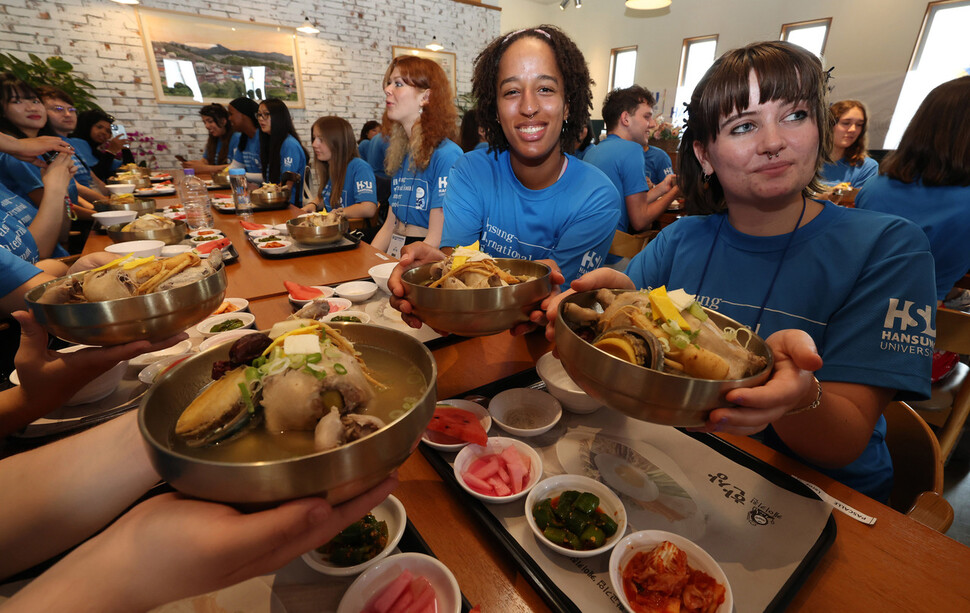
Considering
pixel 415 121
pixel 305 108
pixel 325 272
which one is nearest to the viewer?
pixel 325 272

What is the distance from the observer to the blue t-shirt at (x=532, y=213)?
2.27 metres

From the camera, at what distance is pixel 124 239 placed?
2.91 meters

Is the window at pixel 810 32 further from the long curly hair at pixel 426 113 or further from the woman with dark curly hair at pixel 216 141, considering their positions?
the woman with dark curly hair at pixel 216 141

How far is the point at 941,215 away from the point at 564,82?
2.90m

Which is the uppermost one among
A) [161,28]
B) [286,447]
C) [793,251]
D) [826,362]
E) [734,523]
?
[161,28]

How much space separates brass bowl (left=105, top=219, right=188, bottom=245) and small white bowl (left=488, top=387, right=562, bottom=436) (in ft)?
9.63

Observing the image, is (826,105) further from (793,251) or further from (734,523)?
(734,523)

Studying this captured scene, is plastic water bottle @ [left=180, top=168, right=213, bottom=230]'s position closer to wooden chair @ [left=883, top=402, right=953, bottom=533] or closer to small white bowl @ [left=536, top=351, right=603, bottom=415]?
small white bowl @ [left=536, top=351, right=603, bottom=415]

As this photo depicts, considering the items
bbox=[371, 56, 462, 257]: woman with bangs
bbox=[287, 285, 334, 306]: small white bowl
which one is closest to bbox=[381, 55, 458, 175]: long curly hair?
bbox=[371, 56, 462, 257]: woman with bangs

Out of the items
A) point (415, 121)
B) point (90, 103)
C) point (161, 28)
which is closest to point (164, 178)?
point (90, 103)

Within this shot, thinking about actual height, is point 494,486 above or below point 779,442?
above

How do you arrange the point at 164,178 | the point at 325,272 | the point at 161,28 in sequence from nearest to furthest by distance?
1. the point at 325,272
2. the point at 164,178
3. the point at 161,28

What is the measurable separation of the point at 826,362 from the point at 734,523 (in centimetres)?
66

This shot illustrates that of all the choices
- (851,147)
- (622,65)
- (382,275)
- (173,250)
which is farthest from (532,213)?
(622,65)
